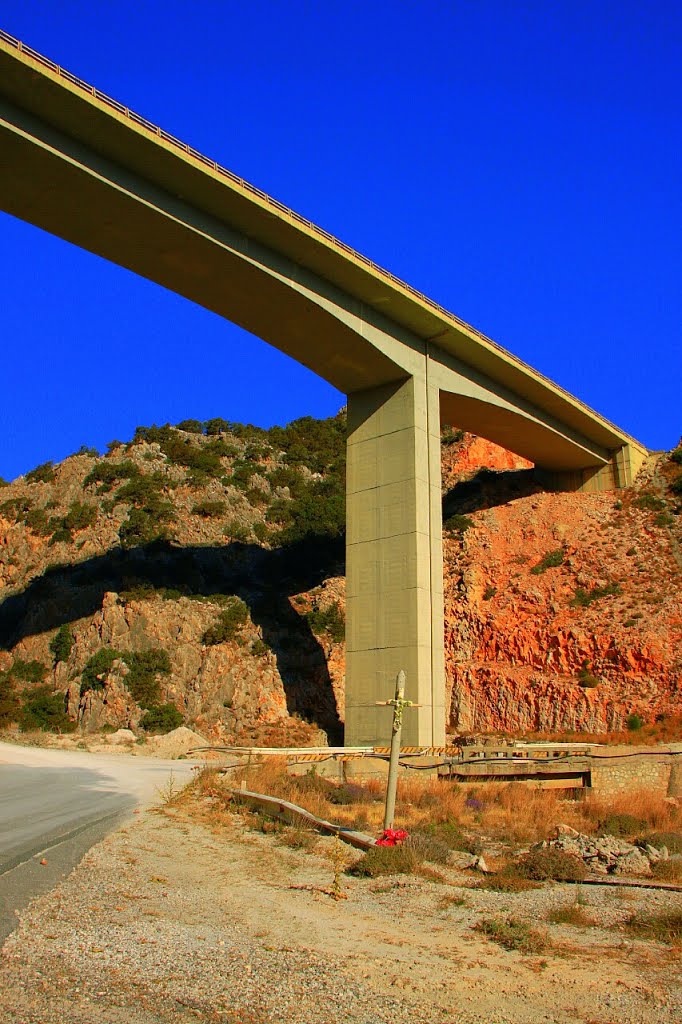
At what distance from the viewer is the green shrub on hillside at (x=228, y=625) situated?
3606cm

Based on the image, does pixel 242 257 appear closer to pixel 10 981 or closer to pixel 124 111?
pixel 124 111

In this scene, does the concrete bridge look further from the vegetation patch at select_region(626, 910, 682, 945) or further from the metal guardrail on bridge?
the vegetation patch at select_region(626, 910, 682, 945)

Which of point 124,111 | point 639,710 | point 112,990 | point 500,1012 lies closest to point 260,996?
point 112,990

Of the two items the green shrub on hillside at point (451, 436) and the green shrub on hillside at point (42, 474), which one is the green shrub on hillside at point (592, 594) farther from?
the green shrub on hillside at point (42, 474)

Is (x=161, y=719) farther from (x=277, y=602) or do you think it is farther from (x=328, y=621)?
(x=328, y=621)

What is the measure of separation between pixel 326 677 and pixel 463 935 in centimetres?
2848

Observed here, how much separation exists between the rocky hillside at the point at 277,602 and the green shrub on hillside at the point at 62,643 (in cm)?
10

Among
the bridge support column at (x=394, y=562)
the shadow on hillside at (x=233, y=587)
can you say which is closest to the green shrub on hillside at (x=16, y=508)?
the shadow on hillside at (x=233, y=587)

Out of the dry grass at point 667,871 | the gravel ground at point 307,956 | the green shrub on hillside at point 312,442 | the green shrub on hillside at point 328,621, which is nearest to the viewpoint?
the gravel ground at point 307,956

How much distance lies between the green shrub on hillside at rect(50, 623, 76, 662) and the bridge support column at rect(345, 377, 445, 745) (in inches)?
577

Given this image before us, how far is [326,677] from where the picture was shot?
1398 inches

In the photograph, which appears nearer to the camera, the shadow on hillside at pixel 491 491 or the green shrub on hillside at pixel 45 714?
the green shrub on hillside at pixel 45 714

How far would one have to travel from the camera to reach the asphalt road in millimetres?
8258

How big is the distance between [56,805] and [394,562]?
1578 centimetres
